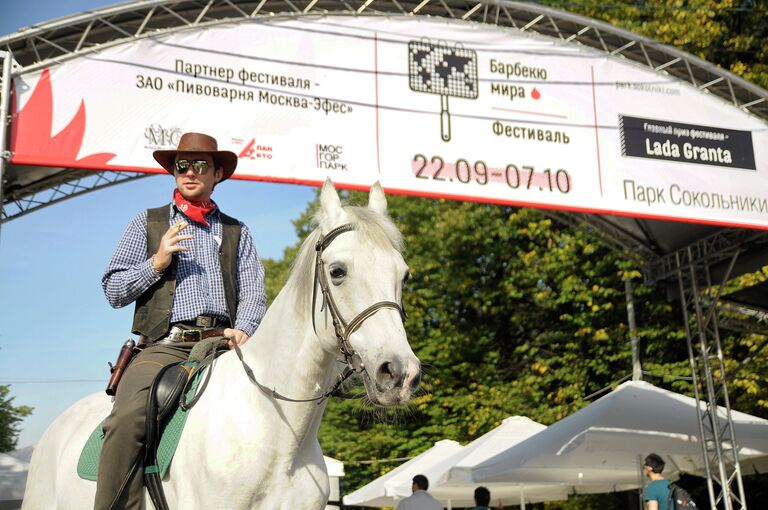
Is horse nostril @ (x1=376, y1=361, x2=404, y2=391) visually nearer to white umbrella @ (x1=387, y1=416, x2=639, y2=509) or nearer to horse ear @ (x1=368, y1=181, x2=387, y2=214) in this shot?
horse ear @ (x1=368, y1=181, x2=387, y2=214)

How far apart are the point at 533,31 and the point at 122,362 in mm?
9473

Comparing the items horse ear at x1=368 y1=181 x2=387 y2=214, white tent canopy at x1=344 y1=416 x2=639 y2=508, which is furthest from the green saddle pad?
white tent canopy at x1=344 y1=416 x2=639 y2=508

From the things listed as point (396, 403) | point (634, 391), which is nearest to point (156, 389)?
point (396, 403)

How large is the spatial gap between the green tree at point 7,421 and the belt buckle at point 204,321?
36.8ft

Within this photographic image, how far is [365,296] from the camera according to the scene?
112 inches

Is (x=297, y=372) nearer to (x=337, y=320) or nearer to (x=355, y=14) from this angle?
(x=337, y=320)

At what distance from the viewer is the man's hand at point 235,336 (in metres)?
3.46

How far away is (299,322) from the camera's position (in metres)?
3.14

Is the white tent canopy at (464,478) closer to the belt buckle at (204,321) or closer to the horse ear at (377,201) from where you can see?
the belt buckle at (204,321)

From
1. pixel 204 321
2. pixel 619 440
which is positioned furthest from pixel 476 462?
pixel 204 321

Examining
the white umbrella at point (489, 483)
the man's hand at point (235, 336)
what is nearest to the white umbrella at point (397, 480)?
the white umbrella at point (489, 483)

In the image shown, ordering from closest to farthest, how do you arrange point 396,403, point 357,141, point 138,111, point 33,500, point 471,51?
point 396,403, point 33,500, point 138,111, point 357,141, point 471,51

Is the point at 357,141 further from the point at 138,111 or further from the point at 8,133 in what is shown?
the point at 8,133

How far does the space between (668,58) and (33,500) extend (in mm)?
10777
